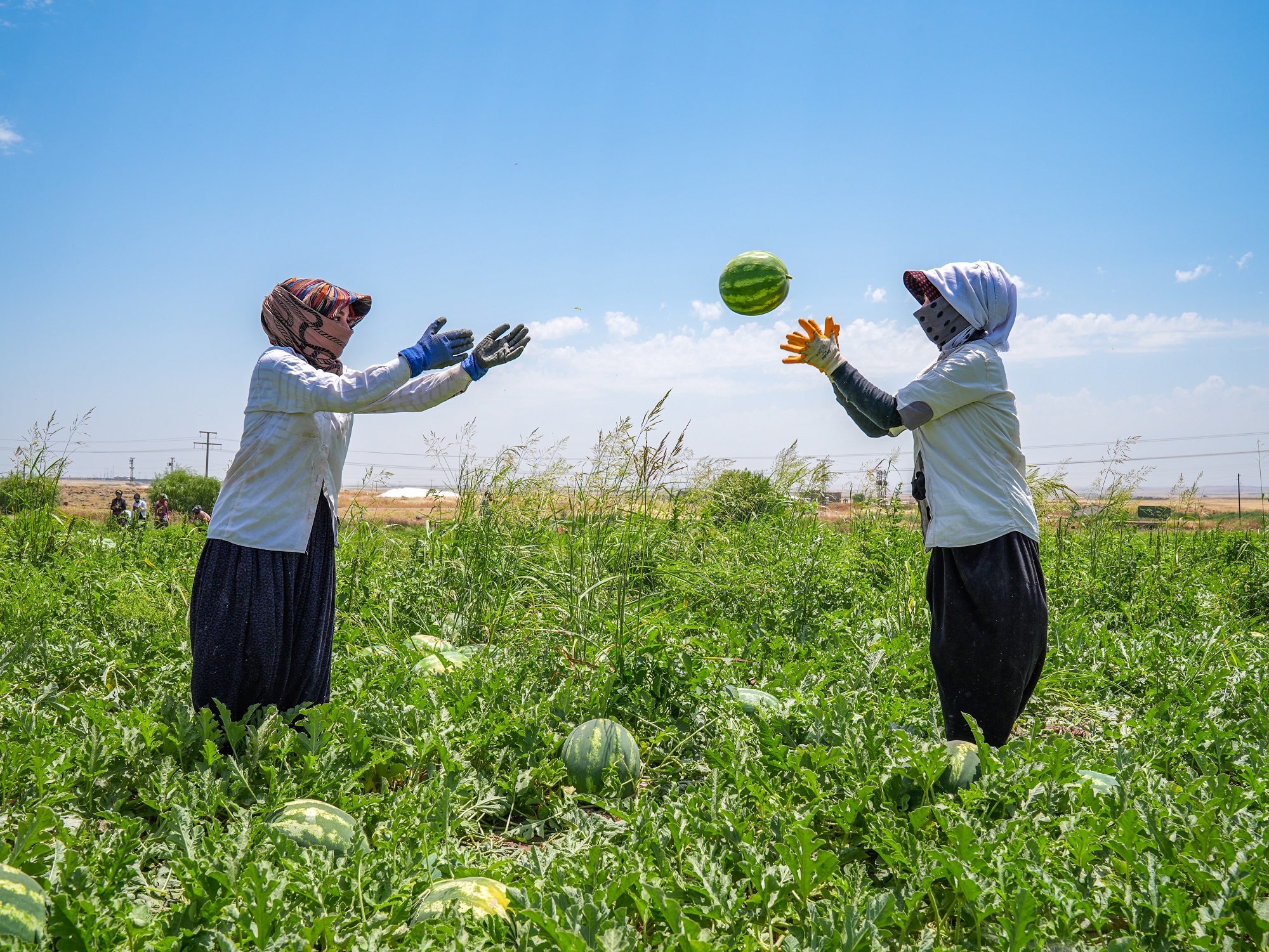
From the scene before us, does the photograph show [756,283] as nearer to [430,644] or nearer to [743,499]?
[430,644]

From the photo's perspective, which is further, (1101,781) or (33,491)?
(33,491)

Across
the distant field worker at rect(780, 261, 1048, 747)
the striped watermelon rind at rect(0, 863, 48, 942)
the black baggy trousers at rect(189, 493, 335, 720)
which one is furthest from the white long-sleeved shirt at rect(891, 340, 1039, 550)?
the striped watermelon rind at rect(0, 863, 48, 942)

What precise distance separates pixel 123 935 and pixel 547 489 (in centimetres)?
375

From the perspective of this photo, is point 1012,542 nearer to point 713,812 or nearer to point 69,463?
point 713,812

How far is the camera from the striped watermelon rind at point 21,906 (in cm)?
174

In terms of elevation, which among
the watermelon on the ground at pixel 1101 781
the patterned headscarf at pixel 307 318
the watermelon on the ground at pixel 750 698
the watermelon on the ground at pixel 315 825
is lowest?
the watermelon on the ground at pixel 315 825

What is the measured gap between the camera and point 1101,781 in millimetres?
2684

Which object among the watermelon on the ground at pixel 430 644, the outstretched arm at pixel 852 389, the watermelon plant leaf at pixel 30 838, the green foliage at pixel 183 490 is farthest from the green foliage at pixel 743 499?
the green foliage at pixel 183 490

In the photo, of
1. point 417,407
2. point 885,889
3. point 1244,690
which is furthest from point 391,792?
point 1244,690

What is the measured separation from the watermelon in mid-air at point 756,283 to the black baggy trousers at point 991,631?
4.58 feet

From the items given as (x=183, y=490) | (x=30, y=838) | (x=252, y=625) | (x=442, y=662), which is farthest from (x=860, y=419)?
(x=183, y=490)

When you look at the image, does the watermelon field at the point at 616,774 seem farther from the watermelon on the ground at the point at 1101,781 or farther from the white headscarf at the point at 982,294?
the white headscarf at the point at 982,294

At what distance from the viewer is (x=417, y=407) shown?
10.2 ft

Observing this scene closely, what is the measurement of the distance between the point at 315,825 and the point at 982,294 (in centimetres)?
286
